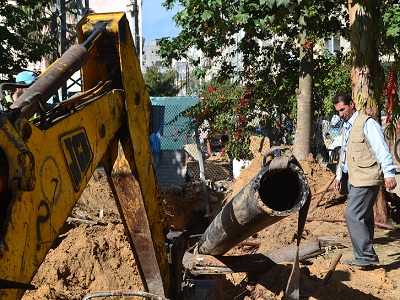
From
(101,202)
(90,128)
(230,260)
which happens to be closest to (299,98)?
(101,202)

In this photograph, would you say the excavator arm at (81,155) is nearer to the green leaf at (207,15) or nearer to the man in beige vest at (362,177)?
the man in beige vest at (362,177)

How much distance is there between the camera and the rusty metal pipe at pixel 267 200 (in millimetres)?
4578

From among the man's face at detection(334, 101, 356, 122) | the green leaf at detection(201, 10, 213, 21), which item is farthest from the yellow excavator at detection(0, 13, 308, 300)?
the green leaf at detection(201, 10, 213, 21)

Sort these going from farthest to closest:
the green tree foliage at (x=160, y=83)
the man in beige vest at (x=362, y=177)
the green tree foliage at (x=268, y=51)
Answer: the green tree foliage at (x=160, y=83), the green tree foliage at (x=268, y=51), the man in beige vest at (x=362, y=177)

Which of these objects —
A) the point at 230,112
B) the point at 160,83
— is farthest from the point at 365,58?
the point at 160,83

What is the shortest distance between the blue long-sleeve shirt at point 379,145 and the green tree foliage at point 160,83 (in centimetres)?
3564

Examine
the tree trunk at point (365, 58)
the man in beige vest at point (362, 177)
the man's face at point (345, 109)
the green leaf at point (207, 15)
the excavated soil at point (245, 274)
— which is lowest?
the excavated soil at point (245, 274)

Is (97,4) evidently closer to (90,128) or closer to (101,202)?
(101,202)

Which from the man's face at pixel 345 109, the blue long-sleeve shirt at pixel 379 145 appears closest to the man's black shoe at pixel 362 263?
the blue long-sleeve shirt at pixel 379 145

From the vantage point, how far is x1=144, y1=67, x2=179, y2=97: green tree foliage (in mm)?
42906

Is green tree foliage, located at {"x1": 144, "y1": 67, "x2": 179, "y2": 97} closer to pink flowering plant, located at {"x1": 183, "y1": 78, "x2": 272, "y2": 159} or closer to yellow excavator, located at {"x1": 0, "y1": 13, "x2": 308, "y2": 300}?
pink flowering plant, located at {"x1": 183, "y1": 78, "x2": 272, "y2": 159}

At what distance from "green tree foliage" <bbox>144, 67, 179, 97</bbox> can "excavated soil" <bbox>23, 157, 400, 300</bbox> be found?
33.1 m

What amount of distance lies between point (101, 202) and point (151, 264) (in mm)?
5313

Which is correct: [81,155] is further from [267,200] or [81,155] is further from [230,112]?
[230,112]
